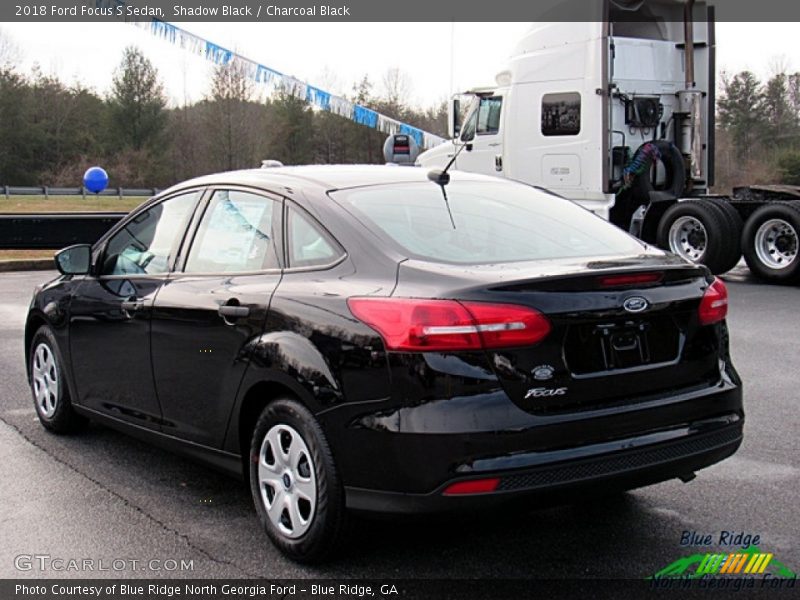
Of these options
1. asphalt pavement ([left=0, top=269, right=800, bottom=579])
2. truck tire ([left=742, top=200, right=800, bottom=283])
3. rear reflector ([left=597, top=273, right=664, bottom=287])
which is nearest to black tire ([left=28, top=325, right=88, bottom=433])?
asphalt pavement ([left=0, top=269, right=800, bottom=579])

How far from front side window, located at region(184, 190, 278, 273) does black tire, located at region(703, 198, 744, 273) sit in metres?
10.4

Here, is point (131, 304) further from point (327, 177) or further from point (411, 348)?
point (411, 348)

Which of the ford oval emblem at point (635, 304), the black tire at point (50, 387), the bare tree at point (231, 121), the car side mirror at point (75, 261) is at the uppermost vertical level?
the bare tree at point (231, 121)

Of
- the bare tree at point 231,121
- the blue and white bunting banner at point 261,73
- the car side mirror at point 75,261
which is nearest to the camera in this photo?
the car side mirror at point 75,261

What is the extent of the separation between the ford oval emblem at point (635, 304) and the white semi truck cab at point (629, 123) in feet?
34.5

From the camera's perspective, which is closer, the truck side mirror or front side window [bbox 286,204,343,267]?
front side window [bbox 286,204,343,267]

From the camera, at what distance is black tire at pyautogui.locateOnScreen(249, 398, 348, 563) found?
11.5 ft

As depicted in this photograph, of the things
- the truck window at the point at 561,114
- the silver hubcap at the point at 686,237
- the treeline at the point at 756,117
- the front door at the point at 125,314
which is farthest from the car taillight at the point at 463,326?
the treeline at the point at 756,117

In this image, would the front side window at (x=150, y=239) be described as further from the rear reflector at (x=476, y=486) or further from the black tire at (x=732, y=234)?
the black tire at (x=732, y=234)

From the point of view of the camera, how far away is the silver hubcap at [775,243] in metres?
13.1

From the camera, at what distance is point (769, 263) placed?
13.2 metres

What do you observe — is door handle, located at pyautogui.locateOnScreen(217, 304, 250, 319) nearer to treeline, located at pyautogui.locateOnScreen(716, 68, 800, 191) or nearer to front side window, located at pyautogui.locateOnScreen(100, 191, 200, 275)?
Answer: front side window, located at pyautogui.locateOnScreen(100, 191, 200, 275)

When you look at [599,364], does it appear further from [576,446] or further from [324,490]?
[324,490]

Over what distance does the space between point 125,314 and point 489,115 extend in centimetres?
1185
